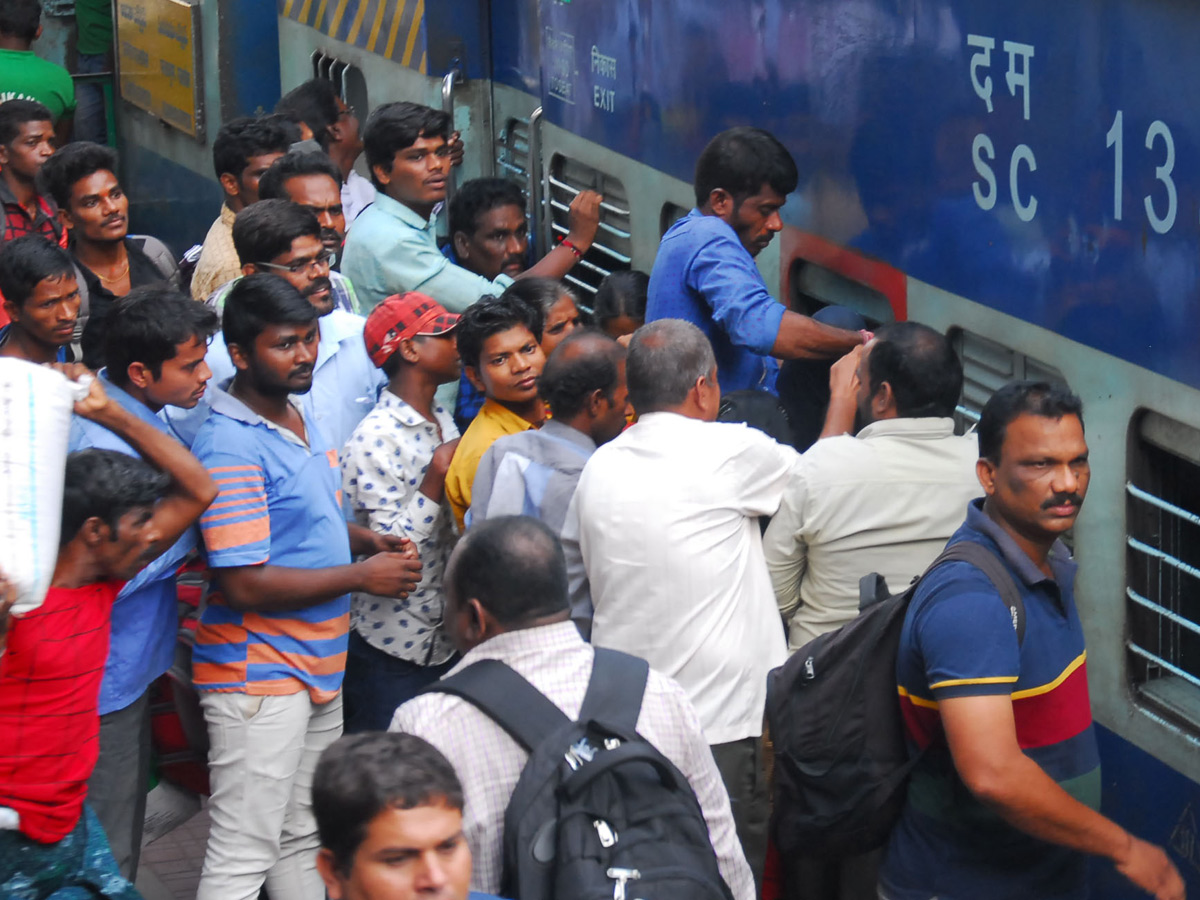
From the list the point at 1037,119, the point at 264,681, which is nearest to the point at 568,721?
the point at 264,681

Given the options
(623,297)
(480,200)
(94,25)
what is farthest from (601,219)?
(94,25)

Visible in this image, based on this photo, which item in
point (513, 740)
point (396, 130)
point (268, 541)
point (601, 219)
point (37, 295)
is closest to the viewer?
point (513, 740)

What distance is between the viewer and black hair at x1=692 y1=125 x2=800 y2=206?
12.7ft

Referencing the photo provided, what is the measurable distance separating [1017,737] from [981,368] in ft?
3.59

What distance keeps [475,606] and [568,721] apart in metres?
0.24

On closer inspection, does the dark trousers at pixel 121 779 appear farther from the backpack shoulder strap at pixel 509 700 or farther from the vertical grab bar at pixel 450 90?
the vertical grab bar at pixel 450 90

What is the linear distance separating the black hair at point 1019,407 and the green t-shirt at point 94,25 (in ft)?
26.8

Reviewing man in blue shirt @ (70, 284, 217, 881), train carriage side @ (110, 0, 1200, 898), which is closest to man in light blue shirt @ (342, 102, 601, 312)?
train carriage side @ (110, 0, 1200, 898)

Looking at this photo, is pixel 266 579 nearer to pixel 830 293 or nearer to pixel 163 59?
pixel 830 293

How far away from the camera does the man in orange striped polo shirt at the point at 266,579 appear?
3350mm

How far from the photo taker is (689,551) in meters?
3.12

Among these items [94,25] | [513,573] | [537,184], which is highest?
[513,573]

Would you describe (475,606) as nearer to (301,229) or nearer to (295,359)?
(295,359)

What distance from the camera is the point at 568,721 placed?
2367 millimetres
